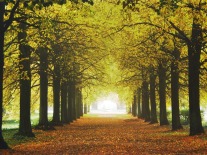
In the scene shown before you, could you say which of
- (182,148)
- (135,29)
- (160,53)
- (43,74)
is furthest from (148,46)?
(182,148)

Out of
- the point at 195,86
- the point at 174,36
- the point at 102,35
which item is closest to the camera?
the point at 174,36

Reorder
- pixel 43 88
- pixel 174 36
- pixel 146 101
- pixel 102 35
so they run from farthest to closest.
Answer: pixel 146 101 → pixel 43 88 → pixel 102 35 → pixel 174 36

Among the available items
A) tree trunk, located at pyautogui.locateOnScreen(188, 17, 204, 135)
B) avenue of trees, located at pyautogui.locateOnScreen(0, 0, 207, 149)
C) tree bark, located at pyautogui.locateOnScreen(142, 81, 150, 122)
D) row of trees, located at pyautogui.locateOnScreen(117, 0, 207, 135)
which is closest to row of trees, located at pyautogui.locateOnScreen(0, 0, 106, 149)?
avenue of trees, located at pyautogui.locateOnScreen(0, 0, 207, 149)

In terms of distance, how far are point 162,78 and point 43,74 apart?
35.5 ft

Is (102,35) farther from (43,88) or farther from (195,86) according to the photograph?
(43,88)

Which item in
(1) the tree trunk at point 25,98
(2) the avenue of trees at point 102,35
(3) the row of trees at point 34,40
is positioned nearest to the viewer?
(3) the row of trees at point 34,40

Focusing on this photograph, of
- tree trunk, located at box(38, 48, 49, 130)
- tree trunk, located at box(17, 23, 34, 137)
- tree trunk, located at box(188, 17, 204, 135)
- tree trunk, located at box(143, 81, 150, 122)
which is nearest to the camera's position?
tree trunk, located at box(188, 17, 204, 135)

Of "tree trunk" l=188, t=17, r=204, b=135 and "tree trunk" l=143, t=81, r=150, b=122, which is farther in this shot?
"tree trunk" l=143, t=81, r=150, b=122

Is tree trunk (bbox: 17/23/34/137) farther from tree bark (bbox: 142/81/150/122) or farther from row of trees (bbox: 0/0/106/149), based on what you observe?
tree bark (bbox: 142/81/150/122)

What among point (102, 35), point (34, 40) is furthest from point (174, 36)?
point (34, 40)

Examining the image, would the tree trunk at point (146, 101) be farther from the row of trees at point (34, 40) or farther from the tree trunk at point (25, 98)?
the tree trunk at point (25, 98)

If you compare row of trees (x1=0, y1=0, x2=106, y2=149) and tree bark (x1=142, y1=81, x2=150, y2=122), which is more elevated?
row of trees (x1=0, y1=0, x2=106, y2=149)

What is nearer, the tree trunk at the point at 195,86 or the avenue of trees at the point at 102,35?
the avenue of trees at the point at 102,35

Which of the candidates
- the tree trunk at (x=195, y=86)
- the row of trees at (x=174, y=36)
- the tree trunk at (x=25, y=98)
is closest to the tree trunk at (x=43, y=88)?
the row of trees at (x=174, y=36)
